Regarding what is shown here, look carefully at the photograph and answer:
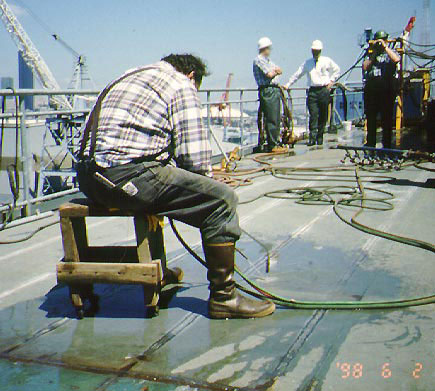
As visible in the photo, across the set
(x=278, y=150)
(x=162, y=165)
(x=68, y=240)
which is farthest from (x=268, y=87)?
(x=68, y=240)

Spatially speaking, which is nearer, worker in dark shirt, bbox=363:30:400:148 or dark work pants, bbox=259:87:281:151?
worker in dark shirt, bbox=363:30:400:148

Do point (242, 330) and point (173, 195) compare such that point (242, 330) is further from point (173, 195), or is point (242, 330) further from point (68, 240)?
point (68, 240)

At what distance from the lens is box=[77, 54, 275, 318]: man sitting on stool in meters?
2.61

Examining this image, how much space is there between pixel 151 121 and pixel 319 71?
782 cm

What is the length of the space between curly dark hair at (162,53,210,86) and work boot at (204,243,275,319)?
3.14 ft

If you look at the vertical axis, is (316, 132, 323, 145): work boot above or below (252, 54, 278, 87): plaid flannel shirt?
below

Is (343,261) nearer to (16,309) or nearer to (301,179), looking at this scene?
(16,309)

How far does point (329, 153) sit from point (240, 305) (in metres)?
7.24

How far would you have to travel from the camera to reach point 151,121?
8.60 ft

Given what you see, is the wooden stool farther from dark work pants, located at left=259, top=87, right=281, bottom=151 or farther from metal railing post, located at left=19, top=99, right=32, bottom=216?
dark work pants, located at left=259, top=87, right=281, bottom=151

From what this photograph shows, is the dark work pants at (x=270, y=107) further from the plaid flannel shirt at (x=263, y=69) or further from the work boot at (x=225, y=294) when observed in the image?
the work boot at (x=225, y=294)

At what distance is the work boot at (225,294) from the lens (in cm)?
270

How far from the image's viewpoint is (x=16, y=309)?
2873mm

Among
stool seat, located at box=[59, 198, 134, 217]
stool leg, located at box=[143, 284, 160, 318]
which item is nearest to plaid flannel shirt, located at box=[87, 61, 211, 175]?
stool seat, located at box=[59, 198, 134, 217]
